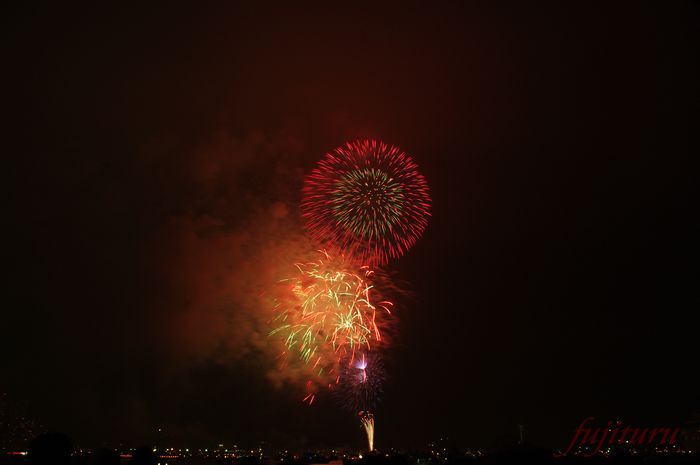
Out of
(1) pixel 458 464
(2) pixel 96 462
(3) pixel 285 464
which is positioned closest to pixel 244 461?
(2) pixel 96 462

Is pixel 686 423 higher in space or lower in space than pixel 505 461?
higher

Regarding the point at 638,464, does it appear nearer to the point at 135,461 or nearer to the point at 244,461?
the point at 244,461

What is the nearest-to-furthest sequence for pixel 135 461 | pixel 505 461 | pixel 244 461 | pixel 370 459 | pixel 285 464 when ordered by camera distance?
pixel 505 461
pixel 135 461
pixel 244 461
pixel 370 459
pixel 285 464

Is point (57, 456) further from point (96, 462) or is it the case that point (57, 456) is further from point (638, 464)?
point (638, 464)

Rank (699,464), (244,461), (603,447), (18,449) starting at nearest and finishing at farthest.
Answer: (244,461) → (699,464) → (18,449) → (603,447)

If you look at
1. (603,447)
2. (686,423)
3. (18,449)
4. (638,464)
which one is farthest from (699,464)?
(603,447)

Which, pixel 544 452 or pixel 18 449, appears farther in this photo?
pixel 18 449

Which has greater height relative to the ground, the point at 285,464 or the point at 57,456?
the point at 285,464

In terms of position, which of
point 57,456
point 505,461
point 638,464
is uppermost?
point 638,464

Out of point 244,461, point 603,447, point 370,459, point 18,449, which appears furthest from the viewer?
point 603,447
